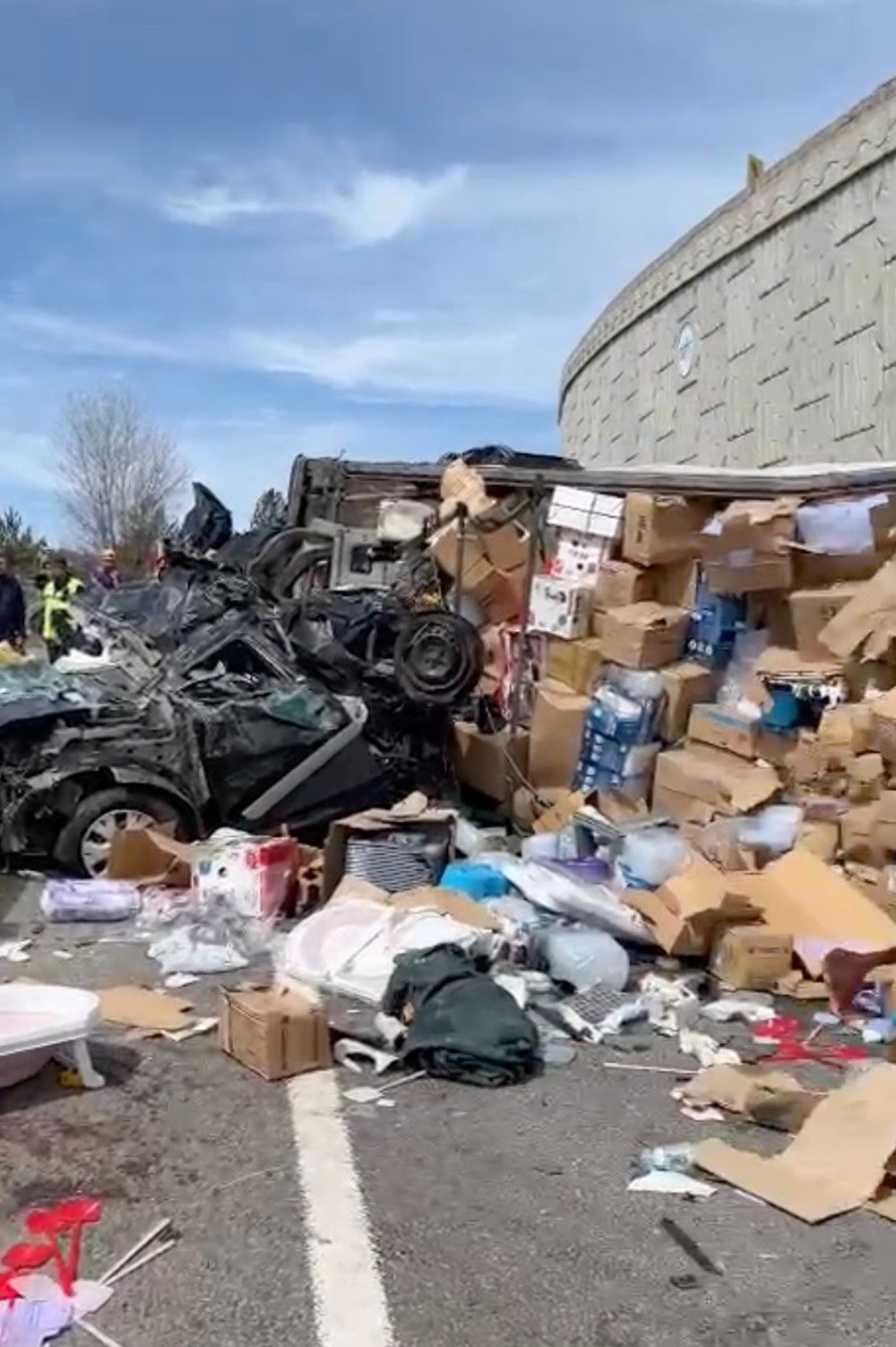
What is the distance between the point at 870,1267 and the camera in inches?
139

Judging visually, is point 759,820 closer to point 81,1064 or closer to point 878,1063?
point 878,1063

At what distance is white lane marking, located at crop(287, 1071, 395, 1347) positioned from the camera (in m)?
3.16

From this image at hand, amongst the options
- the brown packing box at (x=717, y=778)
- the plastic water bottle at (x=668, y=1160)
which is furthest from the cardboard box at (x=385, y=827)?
the plastic water bottle at (x=668, y=1160)

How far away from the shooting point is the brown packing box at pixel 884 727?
6664 mm

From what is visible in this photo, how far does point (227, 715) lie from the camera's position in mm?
7789

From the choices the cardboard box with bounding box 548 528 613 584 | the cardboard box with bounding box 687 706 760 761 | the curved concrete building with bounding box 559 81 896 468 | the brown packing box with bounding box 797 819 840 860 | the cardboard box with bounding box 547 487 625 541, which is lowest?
the brown packing box with bounding box 797 819 840 860

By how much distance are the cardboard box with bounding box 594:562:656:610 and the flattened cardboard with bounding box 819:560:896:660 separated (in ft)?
5.66

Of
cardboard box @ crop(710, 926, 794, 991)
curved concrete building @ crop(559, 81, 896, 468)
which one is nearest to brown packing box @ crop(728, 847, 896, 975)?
cardboard box @ crop(710, 926, 794, 991)

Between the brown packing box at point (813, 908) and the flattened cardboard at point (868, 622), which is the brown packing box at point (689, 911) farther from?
the flattened cardboard at point (868, 622)

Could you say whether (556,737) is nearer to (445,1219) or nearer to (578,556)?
(578,556)

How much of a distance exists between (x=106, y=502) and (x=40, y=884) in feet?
112

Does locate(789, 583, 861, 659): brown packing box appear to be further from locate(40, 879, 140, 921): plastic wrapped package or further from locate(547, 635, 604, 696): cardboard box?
locate(40, 879, 140, 921): plastic wrapped package

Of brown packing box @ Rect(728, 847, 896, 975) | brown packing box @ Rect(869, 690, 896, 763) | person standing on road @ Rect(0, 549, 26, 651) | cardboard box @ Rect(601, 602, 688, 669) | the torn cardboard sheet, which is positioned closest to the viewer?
the torn cardboard sheet

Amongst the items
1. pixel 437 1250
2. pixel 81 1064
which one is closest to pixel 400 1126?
pixel 437 1250
